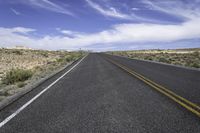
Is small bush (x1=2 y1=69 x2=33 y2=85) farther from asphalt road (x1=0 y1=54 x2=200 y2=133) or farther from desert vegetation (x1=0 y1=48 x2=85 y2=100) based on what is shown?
asphalt road (x1=0 y1=54 x2=200 y2=133)

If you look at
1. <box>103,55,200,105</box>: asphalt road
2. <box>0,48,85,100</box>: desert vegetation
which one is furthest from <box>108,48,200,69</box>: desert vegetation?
<box>0,48,85,100</box>: desert vegetation

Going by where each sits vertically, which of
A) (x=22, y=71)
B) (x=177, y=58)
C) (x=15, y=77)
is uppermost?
(x=22, y=71)

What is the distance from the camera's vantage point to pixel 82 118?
5887 mm

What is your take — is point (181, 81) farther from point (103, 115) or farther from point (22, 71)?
point (22, 71)

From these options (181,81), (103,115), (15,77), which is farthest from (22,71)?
(103,115)

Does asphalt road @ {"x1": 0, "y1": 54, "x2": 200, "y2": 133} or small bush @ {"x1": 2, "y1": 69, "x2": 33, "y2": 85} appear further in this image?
small bush @ {"x1": 2, "y1": 69, "x2": 33, "y2": 85}

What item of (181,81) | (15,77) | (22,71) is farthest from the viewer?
(22,71)

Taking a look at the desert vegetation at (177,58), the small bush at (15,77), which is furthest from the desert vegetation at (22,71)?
the desert vegetation at (177,58)

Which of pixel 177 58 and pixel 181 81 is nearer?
pixel 181 81

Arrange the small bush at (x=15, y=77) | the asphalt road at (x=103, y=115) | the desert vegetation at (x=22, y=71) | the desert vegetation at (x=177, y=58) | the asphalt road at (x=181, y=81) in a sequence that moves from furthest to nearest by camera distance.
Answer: the desert vegetation at (x=177, y=58) → the small bush at (x=15, y=77) → the desert vegetation at (x=22, y=71) → the asphalt road at (x=181, y=81) → the asphalt road at (x=103, y=115)

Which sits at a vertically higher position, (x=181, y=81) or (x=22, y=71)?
(x=22, y=71)

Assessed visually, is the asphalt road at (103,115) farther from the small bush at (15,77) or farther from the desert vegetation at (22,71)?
the small bush at (15,77)

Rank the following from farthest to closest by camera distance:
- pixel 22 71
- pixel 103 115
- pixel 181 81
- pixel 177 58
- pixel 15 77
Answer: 1. pixel 177 58
2. pixel 22 71
3. pixel 15 77
4. pixel 181 81
5. pixel 103 115

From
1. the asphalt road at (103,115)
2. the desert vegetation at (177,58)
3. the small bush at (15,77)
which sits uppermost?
the asphalt road at (103,115)
